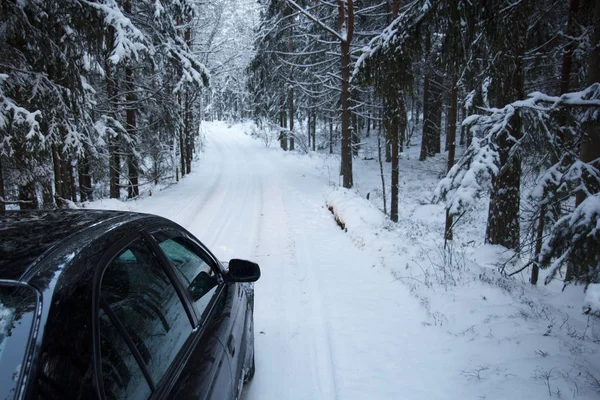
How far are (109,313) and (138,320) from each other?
0.82 ft

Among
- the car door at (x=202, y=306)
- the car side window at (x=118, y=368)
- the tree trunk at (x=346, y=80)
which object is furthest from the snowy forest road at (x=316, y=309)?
the tree trunk at (x=346, y=80)

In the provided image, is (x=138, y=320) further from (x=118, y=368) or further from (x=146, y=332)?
(x=118, y=368)

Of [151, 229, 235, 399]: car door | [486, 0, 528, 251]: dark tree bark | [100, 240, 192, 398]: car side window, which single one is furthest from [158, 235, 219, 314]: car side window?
[486, 0, 528, 251]: dark tree bark

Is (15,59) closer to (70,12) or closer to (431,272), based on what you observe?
(70,12)

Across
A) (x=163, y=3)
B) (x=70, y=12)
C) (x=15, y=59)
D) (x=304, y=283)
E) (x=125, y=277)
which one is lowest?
(x=304, y=283)

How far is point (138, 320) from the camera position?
1757 millimetres

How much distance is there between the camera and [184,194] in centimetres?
1542

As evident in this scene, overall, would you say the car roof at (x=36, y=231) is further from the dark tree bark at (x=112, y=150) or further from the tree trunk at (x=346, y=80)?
the tree trunk at (x=346, y=80)

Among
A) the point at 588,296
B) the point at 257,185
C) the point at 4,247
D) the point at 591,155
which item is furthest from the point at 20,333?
the point at 257,185

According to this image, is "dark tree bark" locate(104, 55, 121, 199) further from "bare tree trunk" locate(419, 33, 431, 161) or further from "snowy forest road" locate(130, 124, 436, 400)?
"bare tree trunk" locate(419, 33, 431, 161)

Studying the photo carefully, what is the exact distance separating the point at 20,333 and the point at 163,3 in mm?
15246

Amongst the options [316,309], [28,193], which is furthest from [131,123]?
[316,309]

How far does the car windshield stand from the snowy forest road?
2641mm

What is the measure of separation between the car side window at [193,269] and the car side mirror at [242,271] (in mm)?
147
